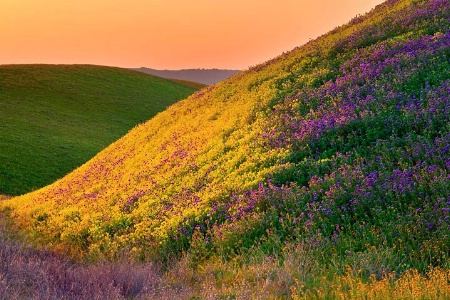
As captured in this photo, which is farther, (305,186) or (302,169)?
(302,169)

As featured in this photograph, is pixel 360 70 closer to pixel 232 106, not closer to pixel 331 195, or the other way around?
pixel 232 106

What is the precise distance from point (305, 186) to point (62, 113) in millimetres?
50392

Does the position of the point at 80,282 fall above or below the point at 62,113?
below

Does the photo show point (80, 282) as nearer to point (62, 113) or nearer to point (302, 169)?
point (302, 169)

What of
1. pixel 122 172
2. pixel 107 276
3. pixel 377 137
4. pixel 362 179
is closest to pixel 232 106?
pixel 122 172

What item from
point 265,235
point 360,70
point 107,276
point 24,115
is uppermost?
point 24,115

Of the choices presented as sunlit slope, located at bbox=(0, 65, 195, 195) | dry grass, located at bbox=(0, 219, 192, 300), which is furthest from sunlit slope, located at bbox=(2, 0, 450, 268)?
sunlit slope, located at bbox=(0, 65, 195, 195)

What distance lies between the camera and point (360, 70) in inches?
651

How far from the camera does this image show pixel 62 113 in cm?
5647

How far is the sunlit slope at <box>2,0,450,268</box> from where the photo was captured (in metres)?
9.38

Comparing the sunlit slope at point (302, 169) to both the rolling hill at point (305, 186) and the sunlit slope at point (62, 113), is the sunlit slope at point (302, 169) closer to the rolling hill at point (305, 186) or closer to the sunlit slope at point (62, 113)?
the rolling hill at point (305, 186)

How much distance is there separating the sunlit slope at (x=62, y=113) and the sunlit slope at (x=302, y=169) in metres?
15.0

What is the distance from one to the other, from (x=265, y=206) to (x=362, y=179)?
232 centimetres

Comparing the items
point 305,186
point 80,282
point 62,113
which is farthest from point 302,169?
point 62,113
